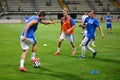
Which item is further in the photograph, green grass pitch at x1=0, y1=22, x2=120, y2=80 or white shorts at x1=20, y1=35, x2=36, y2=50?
white shorts at x1=20, y1=35, x2=36, y2=50

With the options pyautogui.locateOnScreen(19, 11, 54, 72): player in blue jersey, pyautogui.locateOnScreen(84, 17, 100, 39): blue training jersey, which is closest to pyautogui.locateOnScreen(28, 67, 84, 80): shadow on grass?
pyautogui.locateOnScreen(19, 11, 54, 72): player in blue jersey

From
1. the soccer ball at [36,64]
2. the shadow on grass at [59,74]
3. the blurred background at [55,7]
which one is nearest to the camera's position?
the shadow on grass at [59,74]

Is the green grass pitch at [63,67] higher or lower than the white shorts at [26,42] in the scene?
lower

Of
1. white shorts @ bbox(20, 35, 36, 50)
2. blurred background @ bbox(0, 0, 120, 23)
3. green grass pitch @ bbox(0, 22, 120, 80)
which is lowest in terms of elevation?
blurred background @ bbox(0, 0, 120, 23)

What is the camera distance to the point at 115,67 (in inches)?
548

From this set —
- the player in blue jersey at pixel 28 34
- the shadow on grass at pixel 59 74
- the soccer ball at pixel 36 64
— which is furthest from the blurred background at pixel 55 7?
the shadow on grass at pixel 59 74

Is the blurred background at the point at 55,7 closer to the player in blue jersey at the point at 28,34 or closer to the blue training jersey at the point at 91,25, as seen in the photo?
the blue training jersey at the point at 91,25

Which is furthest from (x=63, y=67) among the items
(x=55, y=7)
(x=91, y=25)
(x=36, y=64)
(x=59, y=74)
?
(x=55, y=7)

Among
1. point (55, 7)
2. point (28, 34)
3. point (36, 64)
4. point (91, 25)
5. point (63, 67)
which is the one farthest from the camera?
point (55, 7)

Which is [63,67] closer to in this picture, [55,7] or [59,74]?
[59,74]

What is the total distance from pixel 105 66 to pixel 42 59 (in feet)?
11.4

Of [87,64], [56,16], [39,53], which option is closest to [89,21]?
[87,64]

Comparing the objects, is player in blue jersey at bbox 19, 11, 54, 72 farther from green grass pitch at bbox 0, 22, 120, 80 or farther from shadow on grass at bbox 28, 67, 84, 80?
shadow on grass at bbox 28, 67, 84, 80

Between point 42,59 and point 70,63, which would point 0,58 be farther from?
Answer: point 70,63
